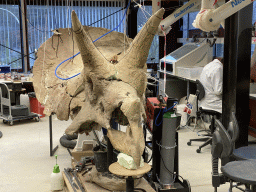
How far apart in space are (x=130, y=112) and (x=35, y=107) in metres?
6.14

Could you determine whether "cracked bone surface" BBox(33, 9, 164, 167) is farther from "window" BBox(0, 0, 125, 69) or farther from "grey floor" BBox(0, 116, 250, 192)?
"window" BBox(0, 0, 125, 69)

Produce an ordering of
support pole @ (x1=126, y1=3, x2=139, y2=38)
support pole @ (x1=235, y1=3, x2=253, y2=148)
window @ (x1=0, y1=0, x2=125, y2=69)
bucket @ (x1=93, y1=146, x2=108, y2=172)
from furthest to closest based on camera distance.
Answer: window @ (x1=0, y1=0, x2=125, y2=69) < support pole @ (x1=126, y1=3, x2=139, y2=38) < support pole @ (x1=235, y1=3, x2=253, y2=148) < bucket @ (x1=93, y1=146, x2=108, y2=172)

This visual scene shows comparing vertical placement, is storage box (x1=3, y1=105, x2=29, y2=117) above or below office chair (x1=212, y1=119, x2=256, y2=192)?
below

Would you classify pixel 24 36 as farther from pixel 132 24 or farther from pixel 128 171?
pixel 128 171

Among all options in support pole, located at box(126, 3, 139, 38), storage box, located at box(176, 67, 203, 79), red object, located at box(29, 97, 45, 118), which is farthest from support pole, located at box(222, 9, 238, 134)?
red object, located at box(29, 97, 45, 118)

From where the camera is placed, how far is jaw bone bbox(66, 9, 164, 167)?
2477mm

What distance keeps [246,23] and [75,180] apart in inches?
133

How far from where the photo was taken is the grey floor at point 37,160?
14.0ft

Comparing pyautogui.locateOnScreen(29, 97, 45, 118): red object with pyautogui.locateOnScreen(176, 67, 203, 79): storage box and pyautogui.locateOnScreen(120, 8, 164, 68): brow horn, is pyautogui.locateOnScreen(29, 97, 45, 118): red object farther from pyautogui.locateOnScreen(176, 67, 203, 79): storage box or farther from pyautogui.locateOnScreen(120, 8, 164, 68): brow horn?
pyautogui.locateOnScreen(120, 8, 164, 68): brow horn

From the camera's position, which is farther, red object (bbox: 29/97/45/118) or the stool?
red object (bbox: 29/97/45/118)

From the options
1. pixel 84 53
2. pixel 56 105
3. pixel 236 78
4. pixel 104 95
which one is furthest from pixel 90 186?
pixel 236 78

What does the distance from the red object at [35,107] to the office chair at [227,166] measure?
5901mm

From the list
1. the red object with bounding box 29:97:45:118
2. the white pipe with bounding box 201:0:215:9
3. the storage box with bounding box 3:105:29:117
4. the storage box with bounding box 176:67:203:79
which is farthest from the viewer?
the red object with bounding box 29:97:45:118

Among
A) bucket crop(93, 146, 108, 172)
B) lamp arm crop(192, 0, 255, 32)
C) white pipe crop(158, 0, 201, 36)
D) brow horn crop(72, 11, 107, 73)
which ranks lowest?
bucket crop(93, 146, 108, 172)
